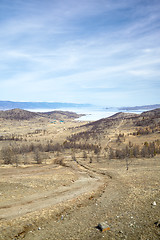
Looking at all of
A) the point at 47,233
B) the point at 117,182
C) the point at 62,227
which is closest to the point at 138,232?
the point at 62,227

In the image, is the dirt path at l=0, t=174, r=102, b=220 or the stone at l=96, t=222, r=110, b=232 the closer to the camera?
the stone at l=96, t=222, r=110, b=232

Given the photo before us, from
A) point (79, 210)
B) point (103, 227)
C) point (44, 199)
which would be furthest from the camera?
point (44, 199)

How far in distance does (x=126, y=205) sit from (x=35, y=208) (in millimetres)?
9709

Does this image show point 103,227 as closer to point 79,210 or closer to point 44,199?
point 79,210

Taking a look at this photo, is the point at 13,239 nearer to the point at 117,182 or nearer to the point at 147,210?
the point at 147,210

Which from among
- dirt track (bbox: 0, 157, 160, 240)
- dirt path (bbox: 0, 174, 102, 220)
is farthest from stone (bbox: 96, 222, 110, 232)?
dirt path (bbox: 0, 174, 102, 220)

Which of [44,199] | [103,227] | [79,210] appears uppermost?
[103,227]

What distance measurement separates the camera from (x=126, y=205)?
1809 centimetres

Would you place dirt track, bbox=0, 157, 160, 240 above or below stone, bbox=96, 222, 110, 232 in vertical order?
below

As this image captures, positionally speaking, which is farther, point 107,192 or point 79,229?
point 107,192

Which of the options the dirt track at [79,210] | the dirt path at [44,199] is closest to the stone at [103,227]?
the dirt track at [79,210]

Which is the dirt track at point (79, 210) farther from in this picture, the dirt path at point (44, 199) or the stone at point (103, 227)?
the stone at point (103, 227)

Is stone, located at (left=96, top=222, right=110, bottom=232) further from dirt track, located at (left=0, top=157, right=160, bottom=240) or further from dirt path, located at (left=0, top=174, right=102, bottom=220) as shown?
dirt path, located at (left=0, top=174, right=102, bottom=220)

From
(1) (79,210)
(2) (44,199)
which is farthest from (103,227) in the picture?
(2) (44,199)
